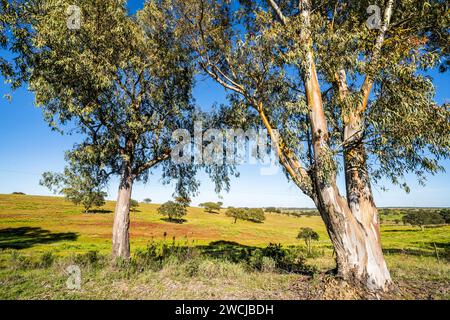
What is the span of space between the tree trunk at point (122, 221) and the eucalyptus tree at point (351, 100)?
6.81 meters

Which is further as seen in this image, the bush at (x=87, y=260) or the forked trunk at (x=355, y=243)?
the bush at (x=87, y=260)

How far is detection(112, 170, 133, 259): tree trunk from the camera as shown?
12.4 m

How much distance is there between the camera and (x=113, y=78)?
471 inches

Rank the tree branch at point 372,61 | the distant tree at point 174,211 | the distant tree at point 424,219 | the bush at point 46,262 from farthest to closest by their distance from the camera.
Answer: the distant tree at point 424,219 < the distant tree at point 174,211 < the bush at point 46,262 < the tree branch at point 372,61

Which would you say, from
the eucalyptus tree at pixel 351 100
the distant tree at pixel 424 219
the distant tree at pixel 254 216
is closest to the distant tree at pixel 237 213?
the distant tree at pixel 254 216

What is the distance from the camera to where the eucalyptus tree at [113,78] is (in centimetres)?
1090

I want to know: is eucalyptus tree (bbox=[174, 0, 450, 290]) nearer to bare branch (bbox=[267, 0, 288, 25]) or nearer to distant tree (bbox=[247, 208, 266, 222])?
bare branch (bbox=[267, 0, 288, 25])

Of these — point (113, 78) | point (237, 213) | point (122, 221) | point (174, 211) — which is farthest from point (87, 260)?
point (237, 213)

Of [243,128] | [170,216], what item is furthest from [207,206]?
[243,128]

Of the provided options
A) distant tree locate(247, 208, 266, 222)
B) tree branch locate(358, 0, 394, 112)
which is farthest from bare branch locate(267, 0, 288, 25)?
distant tree locate(247, 208, 266, 222)

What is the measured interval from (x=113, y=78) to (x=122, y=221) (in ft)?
22.6

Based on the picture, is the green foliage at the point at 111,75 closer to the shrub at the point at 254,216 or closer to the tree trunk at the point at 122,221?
the tree trunk at the point at 122,221

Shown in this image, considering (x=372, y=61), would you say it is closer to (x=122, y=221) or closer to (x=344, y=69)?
(x=344, y=69)
